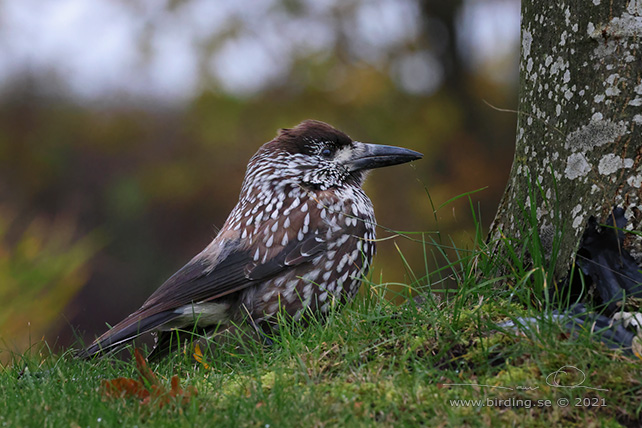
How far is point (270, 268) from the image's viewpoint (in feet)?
12.5

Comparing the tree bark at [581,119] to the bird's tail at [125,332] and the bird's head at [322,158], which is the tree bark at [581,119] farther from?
the bird's tail at [125,332]

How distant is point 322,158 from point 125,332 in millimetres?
1550

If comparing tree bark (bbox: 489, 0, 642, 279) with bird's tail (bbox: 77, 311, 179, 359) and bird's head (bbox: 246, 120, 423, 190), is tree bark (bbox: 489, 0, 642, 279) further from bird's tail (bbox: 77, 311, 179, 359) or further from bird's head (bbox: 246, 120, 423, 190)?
bird's tail (bbox: 77, 311, 179, 359)

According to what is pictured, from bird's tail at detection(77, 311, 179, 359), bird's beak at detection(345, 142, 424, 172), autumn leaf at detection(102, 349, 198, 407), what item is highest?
bird's beak at detection(345, 142, 424, 172)

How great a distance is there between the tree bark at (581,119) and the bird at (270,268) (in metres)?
0.91

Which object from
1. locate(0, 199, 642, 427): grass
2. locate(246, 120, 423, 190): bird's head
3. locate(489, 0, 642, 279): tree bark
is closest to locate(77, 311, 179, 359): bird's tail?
locate(0, 199, 642, 427): grass

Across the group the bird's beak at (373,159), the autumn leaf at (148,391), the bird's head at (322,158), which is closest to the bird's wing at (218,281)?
the bird's head at (322,158)

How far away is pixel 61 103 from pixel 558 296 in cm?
882

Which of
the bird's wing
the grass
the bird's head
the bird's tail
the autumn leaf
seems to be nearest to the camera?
the grass

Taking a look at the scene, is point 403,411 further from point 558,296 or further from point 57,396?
point 57,396

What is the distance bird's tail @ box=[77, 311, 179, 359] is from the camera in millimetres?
3510

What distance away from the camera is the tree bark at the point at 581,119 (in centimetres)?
291

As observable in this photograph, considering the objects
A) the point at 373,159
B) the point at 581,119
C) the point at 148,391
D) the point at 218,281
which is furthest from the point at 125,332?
the point at 581,119

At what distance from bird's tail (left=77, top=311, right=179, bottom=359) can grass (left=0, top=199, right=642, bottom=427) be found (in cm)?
44
